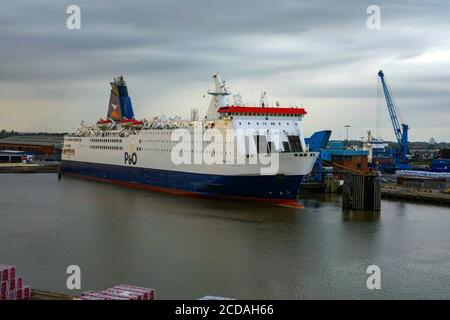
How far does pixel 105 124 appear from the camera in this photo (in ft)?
123

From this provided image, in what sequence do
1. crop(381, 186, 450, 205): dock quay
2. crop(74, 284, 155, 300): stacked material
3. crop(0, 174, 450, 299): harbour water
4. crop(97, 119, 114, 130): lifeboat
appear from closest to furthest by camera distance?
crop(74, 284, 155, 300): stacked material, crop(0, 174, 450, 299): harbour water, crop(381, 186, 450, 205): dock quay, crop(97, 119, 114, 130): lifeboat

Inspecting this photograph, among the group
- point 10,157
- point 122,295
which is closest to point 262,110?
point 122,295

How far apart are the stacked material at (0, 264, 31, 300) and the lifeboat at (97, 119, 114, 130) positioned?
2857cm

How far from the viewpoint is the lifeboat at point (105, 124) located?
37100mm

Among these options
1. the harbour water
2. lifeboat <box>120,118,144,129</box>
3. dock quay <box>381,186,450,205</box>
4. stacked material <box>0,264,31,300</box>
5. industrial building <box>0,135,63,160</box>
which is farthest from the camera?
industrial building <box>0,135,63,160</box>

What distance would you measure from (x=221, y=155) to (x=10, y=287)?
14814 mm

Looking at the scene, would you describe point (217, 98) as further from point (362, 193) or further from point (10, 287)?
point (10, 287)

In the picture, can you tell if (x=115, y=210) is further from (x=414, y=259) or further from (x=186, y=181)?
(x=414, y=259)

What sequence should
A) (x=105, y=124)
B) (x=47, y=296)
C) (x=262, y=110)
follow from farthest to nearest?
(x=105, y=124), (x=262, y=110), (x=47, y=296)

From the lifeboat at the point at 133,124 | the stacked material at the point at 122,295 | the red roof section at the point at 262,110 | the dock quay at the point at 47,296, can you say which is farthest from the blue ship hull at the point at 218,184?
the stacked material at the point at 122,295

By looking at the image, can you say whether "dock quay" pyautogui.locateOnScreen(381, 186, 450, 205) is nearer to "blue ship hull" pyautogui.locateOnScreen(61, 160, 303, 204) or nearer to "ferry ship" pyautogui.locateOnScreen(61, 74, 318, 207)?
"ferry ship" pyautogui.locateOnScreen(61, 74, 318, 207)

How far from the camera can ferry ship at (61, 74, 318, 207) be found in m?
22.3

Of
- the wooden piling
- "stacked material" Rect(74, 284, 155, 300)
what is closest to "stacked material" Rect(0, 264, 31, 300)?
"stacked material" Rect(74, 284, 155, 300)
